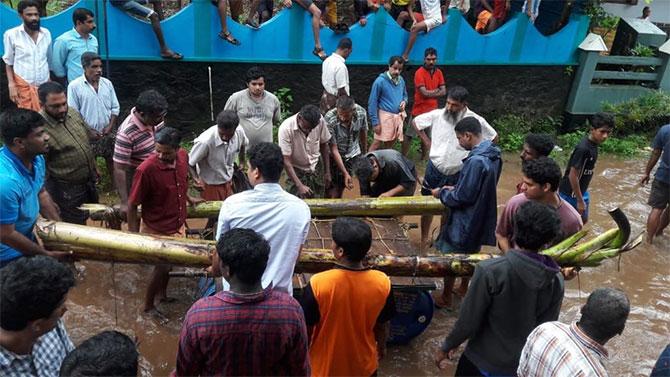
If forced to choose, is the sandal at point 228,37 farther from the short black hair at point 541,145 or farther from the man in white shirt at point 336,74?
the short black hair at point 541,145

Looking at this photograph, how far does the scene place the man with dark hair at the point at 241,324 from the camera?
8.29ft

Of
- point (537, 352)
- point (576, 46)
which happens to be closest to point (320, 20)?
point (576, 46)

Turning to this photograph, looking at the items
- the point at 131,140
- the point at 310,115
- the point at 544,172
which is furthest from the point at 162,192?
the point at 544,172

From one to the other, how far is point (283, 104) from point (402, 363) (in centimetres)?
544

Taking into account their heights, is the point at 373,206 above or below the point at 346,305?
below

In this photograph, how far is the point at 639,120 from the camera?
10539 mm

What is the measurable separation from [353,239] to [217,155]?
267 centimetres

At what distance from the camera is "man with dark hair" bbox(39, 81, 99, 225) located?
4734mm

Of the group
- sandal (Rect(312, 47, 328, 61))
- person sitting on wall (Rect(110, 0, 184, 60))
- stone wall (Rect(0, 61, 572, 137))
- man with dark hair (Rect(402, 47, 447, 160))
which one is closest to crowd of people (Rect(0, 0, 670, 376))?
person sitting on wall (Rect(110, 0, 184, 60))

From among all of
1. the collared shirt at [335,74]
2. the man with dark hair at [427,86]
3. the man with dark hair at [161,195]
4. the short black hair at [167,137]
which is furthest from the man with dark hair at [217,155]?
the man with dark hair at [427,86]

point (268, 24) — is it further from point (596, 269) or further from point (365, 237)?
point (365, 237)

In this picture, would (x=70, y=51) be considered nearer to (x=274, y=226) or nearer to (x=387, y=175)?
(x=387, y=175)

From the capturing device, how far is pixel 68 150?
4.88 meters

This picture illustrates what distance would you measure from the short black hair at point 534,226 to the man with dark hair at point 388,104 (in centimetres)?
483
